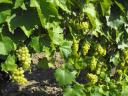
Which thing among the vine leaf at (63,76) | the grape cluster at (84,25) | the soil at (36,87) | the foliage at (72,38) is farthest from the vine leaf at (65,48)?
the soil at (36,87)

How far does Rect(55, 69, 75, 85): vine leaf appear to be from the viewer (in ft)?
A: 12.5

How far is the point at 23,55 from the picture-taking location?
3.40 m

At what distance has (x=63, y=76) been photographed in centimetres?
383

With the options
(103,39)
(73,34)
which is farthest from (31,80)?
(73,34)

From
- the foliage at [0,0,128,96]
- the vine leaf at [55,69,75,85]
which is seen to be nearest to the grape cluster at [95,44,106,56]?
the foliage at [0,0,128,96]

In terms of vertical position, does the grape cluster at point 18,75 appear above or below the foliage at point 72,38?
below

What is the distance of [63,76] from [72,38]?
0.44 metres

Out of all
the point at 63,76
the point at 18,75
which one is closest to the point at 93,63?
the point at 63,76

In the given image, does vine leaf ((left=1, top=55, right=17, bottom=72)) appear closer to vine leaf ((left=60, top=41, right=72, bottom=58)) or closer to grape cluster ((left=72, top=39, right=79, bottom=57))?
vine leaf ((left=60, top=41, right=72, bottom=58))

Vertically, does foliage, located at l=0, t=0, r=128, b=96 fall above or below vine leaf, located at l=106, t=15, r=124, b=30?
below

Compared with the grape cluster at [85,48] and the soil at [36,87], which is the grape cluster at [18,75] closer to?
the grape cluster at [85,48]

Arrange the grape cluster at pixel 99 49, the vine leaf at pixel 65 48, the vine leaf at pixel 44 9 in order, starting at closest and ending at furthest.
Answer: the vine leaf at pixel 44 9
the vine leaf at pixel 65 48
the grape cluster at pixel 99 49

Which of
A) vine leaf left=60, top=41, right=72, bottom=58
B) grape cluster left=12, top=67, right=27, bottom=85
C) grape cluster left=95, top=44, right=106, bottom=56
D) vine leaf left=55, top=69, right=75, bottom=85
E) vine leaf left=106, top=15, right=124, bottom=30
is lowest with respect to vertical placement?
grape cluster left=12, top=67, right=27, bottom=85

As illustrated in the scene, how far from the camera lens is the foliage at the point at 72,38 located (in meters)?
3.26
